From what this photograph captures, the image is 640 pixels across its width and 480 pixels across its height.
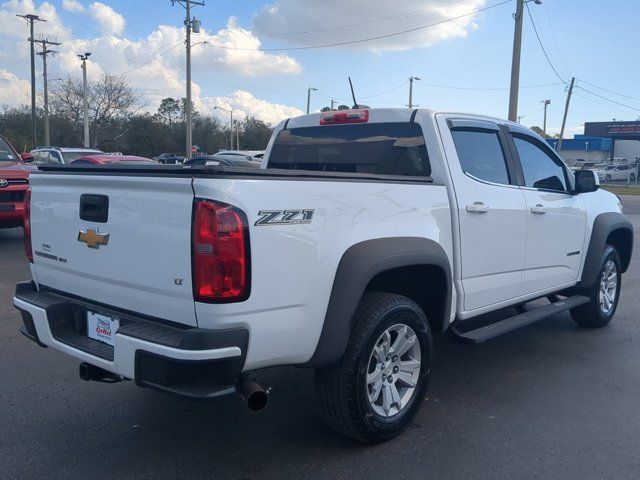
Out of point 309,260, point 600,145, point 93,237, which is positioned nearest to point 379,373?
point 309,260

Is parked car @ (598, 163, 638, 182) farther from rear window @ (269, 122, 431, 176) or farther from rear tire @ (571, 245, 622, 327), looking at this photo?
rear window @ (269, 122, 431, 176)

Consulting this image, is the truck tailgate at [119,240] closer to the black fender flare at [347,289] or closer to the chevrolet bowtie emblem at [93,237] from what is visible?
the chevrolet bowtie emblem at [93,237]

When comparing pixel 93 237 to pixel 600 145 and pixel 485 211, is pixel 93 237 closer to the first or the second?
pixel 485 211

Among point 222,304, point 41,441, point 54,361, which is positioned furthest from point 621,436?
point 54,361

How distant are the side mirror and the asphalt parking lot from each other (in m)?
1.50

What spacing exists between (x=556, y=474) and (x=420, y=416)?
96 cm

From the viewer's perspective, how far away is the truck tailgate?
2863 mm

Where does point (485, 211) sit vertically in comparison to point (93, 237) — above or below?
above

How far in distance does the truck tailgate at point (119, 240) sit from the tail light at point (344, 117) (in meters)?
2.09

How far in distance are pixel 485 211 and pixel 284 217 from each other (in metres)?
1.87

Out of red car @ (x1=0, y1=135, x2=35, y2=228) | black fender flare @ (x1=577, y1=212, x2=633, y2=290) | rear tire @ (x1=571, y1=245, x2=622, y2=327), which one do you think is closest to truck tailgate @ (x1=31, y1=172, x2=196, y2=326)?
black fender flare @ (x1=577, y1=212, x2=633, y2=290)

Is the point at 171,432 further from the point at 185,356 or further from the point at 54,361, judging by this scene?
the point at 54,361

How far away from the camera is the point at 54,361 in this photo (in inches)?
195

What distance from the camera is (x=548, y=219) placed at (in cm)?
505
